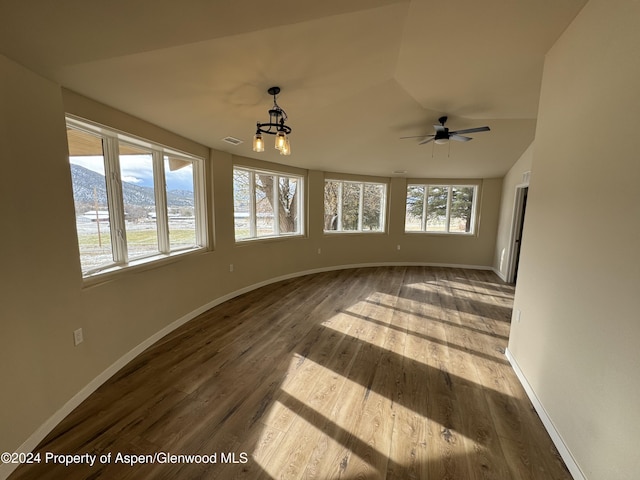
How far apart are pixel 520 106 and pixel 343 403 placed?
3.59 m

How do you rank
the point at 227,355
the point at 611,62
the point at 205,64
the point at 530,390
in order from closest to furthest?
the point at 611,62
the point at 205,64
the point at 530,390
the point at 227,355

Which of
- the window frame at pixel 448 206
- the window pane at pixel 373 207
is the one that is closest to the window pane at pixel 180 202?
the window pane at pixel 373 207

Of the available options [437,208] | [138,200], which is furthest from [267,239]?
[437,208]

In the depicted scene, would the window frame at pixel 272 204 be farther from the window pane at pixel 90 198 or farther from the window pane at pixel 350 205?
the window pane at pixel 90 198

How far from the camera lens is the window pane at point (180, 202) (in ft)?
9.99

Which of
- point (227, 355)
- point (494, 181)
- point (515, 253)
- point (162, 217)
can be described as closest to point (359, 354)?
point (227, 355)

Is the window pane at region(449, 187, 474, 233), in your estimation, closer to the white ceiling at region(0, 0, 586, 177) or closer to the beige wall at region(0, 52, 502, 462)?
the white ceiling at region(0, 0, 586, 177)

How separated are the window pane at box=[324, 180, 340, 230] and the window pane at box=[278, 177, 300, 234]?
2.72 ft

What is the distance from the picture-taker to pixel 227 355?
2.54 m

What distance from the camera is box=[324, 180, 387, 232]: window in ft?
19.4

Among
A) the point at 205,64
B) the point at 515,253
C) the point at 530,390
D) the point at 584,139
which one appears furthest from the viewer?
the point at 515,253

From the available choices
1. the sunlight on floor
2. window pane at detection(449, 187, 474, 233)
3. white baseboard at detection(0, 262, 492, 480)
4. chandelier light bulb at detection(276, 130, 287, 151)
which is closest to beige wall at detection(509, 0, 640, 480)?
the sunlight on floor

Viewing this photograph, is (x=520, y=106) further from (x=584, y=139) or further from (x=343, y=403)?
(x=343, y=403)

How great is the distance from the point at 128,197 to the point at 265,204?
2327 mm
